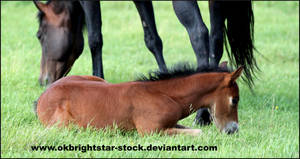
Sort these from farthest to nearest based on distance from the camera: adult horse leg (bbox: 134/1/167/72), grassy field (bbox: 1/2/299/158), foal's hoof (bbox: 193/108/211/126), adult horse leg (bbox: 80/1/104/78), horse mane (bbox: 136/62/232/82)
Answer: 1. adult horse leg (bbox: 134/1/167/72)
2. adult horse leg (bbox: 80/1/104/78)
3. foal's hoof (bbox: 193/108/211/126)
4. horse mane (bbox: 136/62/232/82)
5. grassy field (bbox: 1/2/299/158)

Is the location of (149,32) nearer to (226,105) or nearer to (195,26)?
(195,26)

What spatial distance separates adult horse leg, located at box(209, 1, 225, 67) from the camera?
613cm

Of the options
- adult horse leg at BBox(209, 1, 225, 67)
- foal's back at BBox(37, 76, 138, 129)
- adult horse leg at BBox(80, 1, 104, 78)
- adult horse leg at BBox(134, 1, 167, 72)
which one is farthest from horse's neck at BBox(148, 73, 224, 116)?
adult horse leg at BBox(134, 1, 167, 72)

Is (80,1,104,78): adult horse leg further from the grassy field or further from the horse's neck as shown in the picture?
the horse's neck

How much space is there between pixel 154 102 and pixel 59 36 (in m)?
3.33

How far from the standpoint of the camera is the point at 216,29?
20.5 feet

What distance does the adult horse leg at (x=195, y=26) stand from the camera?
5.09m

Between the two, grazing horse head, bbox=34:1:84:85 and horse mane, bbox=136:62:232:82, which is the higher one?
grazing horse head, bbox=34:1:84:85

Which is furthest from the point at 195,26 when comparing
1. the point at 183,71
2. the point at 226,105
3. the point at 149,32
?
the point at 149,32

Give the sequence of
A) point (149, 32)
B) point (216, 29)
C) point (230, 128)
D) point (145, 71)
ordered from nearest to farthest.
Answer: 1. point (230, 128)
2. point (216, 29)
3. point (149, 32)
4. point (145, 71)

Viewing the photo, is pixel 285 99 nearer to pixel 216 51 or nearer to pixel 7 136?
pixel 216 51

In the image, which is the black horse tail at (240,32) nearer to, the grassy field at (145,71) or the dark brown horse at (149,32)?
the dark brown horse at (149,32)

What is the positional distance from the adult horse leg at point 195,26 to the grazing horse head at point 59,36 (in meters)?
2.32

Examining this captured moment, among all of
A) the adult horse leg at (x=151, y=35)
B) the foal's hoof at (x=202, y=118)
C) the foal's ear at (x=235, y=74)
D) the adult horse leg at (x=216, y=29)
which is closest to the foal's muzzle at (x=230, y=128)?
the foal's ear at (x=235, y=74)
